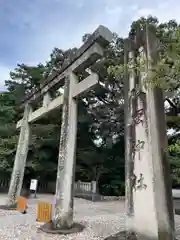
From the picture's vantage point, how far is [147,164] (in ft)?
14.7

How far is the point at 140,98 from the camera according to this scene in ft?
16.4

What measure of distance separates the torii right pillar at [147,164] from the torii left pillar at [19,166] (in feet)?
18.5

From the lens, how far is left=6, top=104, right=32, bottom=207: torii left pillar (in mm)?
9034

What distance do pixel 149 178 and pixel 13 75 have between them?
50.7 feet

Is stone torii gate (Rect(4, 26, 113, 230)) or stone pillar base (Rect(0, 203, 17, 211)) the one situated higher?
stone torii gate (Rect(4, 26, 113, 230))

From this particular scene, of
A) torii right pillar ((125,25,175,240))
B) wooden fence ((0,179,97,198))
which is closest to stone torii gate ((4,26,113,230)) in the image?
torii right pillar ((125,25,175,240))

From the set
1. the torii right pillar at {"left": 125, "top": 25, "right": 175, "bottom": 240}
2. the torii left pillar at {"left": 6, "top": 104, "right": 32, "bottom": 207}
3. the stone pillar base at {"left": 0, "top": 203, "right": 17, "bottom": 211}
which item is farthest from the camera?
the torii left pillar at {"left": 6, "top": 104, "right": 32, "bottom": 207}

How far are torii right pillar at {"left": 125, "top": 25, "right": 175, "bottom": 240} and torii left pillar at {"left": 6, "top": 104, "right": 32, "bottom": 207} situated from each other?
18.5 ft

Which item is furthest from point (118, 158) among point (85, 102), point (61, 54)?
point (61, 54)

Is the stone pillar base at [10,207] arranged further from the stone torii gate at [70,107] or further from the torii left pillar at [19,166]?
the stone torii gate at [70,107]

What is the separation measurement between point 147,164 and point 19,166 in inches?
245

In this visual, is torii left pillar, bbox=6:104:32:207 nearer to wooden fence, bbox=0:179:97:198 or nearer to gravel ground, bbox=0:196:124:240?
gravel ground, bbox=0:196:124:240

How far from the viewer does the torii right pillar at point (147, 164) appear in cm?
416

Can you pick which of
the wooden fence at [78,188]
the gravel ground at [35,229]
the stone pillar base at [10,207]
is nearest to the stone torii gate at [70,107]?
the gravel ground at [35,229]
